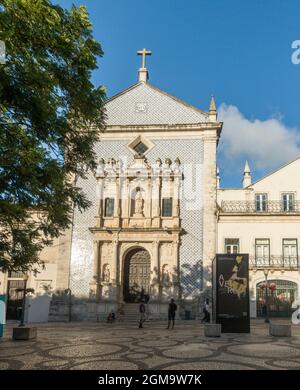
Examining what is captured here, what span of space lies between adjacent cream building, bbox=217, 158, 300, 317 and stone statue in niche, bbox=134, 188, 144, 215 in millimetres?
5568

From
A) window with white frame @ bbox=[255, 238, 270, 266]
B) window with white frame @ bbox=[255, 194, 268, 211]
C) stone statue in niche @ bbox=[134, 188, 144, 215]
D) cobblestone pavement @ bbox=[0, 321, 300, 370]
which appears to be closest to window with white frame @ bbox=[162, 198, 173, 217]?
stone statue in niche @ bbox=[134, 188, 144, 215]

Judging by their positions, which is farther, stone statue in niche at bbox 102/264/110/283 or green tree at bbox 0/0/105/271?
stone statue in niche at bbox 102/264/110/283

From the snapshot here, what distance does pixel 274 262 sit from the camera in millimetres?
28953

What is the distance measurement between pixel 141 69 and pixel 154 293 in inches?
686

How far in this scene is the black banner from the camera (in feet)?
57.5

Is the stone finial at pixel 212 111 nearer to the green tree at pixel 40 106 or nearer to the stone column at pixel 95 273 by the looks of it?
the stone column at pixel 95 273

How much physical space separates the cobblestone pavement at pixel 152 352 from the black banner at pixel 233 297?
898 mm

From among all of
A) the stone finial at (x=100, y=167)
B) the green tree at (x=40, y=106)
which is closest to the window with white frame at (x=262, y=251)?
the stone finial at (x=100, y=167)

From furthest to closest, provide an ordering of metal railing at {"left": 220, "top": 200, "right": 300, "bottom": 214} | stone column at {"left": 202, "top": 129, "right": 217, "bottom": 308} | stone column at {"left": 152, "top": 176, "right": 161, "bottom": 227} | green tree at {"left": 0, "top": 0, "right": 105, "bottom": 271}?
metal railing at {"left": 220, "top": 200, "right": 300, "bottom": 214}, stone column at {"left": 152, "top": 176, "right": 161, "bottom": 227}, stone column at {"left": 202, "top": 129, "right": 217, "bottom": 308}, green tree at {"left": 0, "top": 0, "right": 105, "bottom": 271}

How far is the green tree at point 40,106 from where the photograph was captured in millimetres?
Answer: 9156

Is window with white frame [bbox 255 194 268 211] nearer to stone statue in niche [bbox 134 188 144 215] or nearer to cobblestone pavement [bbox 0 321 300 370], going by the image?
stone statue in niche [bbox 134 188 144 215]
